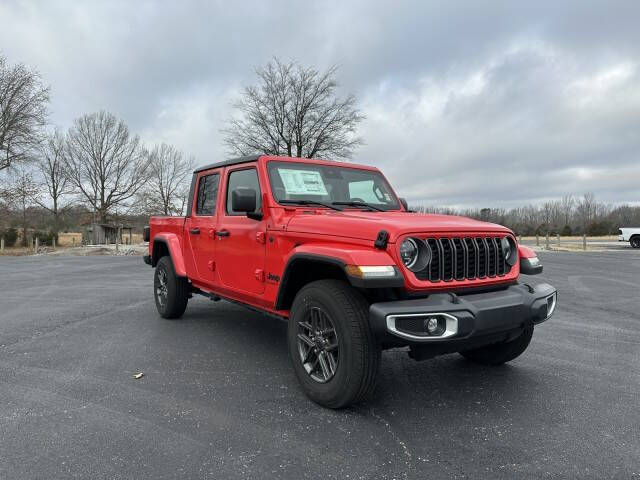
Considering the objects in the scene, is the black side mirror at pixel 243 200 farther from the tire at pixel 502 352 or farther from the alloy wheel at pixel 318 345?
the tire at pixel 502 352

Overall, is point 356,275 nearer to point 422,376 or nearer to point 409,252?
point 409,252

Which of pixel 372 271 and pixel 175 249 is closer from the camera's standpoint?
pixel 372 271

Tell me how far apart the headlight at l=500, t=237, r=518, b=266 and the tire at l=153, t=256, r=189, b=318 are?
3.81 metres

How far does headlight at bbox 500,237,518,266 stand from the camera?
3.50 meters

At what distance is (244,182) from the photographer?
4.36 metres

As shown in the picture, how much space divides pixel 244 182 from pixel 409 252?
2.04 metres

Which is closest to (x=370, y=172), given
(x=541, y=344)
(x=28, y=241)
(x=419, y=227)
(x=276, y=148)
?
(x=419, y=227)

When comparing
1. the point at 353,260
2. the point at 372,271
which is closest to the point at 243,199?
the point at 353,260

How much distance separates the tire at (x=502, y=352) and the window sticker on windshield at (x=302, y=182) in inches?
79.6

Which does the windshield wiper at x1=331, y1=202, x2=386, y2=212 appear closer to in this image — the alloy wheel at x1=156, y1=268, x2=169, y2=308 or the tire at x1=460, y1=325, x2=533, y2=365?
the tire at x1=460, y1=325, x2=533, y2=365

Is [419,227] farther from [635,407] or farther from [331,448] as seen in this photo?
[635,407]

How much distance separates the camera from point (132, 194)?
46219mm

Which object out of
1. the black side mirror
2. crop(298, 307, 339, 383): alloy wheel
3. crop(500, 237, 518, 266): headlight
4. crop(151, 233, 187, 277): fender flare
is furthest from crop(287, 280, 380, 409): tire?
crop(151, 233, 187, 277): fender flare

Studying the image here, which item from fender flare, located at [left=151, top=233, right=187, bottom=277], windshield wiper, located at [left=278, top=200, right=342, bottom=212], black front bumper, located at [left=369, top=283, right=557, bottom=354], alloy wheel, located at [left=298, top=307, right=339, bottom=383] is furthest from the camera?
fender flare, located at [left=151, top=233, right=187, bottom=277]
